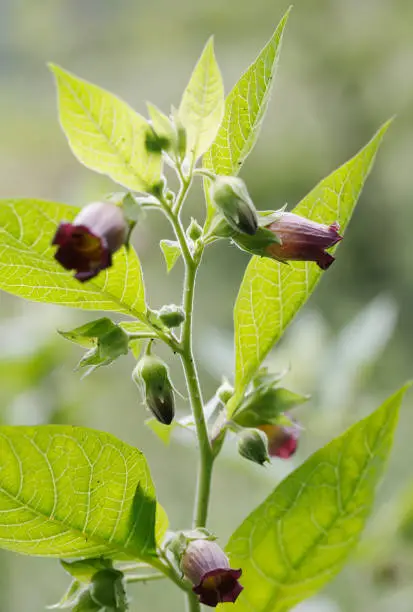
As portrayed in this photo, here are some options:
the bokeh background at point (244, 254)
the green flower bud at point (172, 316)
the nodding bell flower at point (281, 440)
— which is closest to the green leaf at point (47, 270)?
the green flower bud at point (172, 316)

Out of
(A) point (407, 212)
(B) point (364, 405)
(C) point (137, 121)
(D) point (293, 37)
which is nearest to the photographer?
(C) point (137, 121)

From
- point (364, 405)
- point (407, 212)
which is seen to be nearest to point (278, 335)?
point (364, 405)

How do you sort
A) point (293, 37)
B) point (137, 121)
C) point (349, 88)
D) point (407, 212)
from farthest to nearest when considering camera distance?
1. point (293, 37)
2. point (349, 88)
3. point (407, 212)
4. point (137, 121)

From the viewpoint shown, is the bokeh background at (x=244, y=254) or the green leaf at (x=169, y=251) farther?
the bokeh background at (x=244, y=254)

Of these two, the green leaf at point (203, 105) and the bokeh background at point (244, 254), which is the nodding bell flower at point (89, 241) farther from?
the bokeh background at point (244, 254)

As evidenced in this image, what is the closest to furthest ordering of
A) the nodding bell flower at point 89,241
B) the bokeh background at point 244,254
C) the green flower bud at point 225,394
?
the nodding bell flower at point 89,241 → the green flower bud at point 225,394 → the bokeh background at point 244,254

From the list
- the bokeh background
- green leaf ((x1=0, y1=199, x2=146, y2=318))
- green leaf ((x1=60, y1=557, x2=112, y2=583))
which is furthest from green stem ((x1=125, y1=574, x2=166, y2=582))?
the bokeh background

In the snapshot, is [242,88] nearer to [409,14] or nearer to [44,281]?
[44,281]
